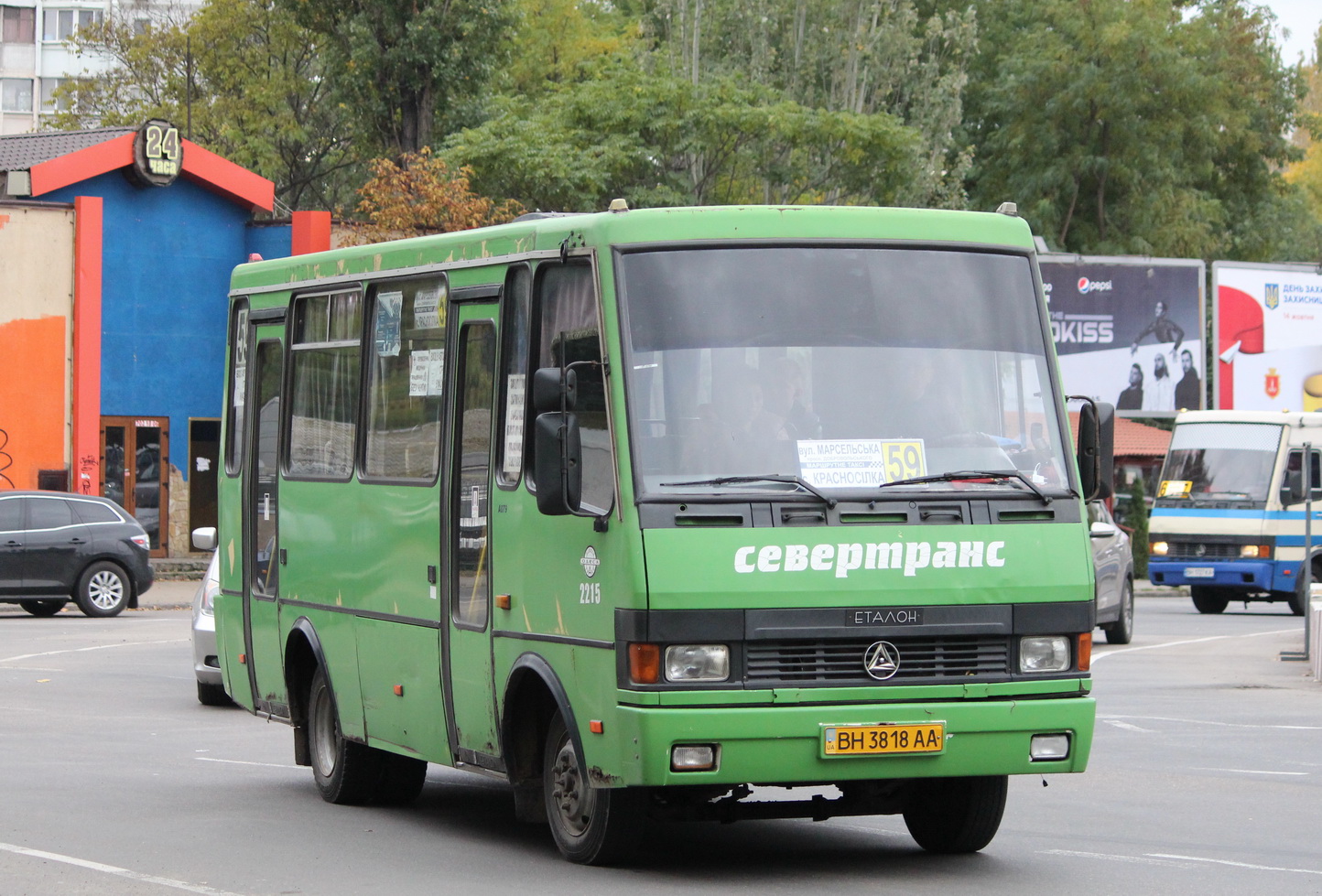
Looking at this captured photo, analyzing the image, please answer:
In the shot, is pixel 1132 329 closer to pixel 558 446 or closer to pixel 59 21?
pixel 558 446

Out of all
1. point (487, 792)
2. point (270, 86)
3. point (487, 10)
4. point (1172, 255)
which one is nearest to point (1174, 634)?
point (487, 792)

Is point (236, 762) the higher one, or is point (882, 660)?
point (882, 660)

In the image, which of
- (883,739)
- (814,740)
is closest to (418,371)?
(814,740)

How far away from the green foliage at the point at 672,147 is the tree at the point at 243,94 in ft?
41.7

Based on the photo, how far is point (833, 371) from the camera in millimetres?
8867

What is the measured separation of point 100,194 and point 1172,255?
29.7 metres

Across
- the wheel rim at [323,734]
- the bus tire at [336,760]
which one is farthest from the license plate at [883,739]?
the wheel rim at [323,734]

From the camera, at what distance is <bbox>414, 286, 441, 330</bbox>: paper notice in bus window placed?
10422mm

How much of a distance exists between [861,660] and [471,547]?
2162 millimetres

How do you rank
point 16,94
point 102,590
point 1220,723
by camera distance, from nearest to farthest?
1. point 1220,723
2. point 102,590
3. point 16,94

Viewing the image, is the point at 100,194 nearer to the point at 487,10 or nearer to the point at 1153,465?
the point at 487,10

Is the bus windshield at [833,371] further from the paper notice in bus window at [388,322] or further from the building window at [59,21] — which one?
the building window at [59,21]

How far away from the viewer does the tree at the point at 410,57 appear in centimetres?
4969

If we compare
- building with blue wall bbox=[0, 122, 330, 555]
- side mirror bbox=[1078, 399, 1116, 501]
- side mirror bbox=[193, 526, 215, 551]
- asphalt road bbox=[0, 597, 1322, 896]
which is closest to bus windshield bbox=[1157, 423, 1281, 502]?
asphalt road bbox=[0, 597, 1322, 896]
